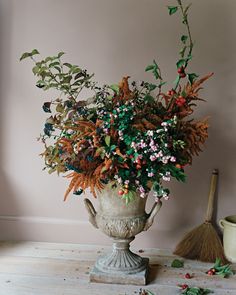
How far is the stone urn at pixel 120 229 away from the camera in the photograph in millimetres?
2094

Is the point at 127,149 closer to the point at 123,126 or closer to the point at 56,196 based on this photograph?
the point at 123,126

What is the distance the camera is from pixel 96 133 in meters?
1.91

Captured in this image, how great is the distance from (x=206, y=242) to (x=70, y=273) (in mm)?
787

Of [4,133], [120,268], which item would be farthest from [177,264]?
[4,133]

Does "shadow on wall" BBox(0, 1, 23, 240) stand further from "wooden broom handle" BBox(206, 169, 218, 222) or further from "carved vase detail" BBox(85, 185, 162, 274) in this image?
"wooden broom handle" BBox(206, 169, 218, 222)

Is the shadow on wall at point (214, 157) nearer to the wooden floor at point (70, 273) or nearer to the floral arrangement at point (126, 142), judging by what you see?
the wooden floor at point (70, 273)

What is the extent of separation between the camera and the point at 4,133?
8.62 ft

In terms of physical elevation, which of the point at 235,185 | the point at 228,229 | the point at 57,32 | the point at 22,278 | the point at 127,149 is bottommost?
the point at 22,278

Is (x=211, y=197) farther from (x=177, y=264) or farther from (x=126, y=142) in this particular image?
(x=126, y=142)

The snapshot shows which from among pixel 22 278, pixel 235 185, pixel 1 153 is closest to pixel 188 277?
pixel 235 185

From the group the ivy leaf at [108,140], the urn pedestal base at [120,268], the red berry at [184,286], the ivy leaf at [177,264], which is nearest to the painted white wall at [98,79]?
the ivy leaf at [177,264]

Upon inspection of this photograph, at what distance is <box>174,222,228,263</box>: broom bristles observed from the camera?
7.89 feet

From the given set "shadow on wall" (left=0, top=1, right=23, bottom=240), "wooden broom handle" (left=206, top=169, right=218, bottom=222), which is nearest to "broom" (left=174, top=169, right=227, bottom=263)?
"wooden broom handle" (left=206, top=169, right=218, bottom=222)

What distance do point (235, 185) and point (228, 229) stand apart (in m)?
0.29
